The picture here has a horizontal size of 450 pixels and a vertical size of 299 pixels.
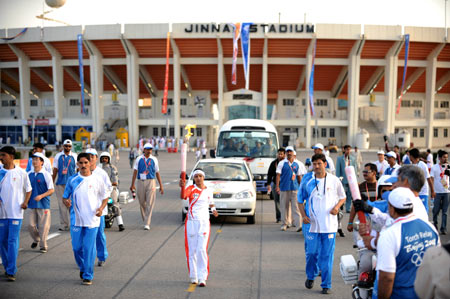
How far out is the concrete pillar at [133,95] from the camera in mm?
51719

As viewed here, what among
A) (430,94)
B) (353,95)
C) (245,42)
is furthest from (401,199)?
(430,94)

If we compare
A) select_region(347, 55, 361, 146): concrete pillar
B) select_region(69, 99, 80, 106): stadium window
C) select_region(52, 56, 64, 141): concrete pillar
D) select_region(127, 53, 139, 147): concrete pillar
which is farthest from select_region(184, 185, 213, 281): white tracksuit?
select_region(69, 99, 80, 106): stadium window

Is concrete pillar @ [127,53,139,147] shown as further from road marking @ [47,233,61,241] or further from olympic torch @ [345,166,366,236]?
olympic torch @ [345,166,366,236]

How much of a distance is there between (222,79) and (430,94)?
24.3 meters

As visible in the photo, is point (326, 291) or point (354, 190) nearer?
point (354, 190)

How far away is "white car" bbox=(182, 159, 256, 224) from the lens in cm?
1147

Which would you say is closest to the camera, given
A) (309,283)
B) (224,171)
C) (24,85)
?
(309,283)

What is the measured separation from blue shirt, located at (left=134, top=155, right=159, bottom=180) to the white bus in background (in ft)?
20.4

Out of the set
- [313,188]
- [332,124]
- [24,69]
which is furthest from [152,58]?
[313,188]

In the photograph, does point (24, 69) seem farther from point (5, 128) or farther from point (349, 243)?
point (349, 243)

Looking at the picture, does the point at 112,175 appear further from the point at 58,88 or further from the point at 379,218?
the point at 58,88

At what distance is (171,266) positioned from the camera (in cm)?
779

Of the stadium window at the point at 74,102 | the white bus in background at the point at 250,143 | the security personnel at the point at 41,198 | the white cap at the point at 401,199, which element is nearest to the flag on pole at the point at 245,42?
the stadium window at the point at 74,102

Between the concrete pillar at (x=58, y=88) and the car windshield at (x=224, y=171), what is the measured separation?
152 ft
